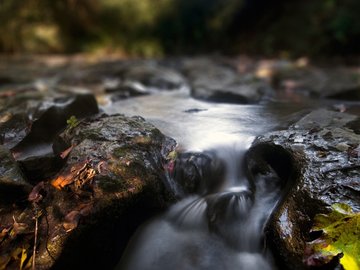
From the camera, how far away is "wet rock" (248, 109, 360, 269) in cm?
226

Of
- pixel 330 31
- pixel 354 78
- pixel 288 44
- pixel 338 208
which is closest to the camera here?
pixel 338 208

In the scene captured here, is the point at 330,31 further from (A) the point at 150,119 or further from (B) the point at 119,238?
(B) the point at 119,238

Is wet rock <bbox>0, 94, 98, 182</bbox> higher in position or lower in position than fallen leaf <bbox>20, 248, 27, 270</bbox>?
higher

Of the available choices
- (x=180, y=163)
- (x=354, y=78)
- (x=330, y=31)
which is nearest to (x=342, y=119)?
(x=180, y=163)

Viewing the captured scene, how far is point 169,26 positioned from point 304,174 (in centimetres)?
1331

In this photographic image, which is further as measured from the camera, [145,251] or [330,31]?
[330,31]

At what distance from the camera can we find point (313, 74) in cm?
711

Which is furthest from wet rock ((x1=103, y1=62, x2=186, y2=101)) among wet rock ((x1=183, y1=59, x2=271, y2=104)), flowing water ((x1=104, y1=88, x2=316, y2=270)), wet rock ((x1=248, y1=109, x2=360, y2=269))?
wet rock ((x1=248, y1=109, x2=360, y2=269))

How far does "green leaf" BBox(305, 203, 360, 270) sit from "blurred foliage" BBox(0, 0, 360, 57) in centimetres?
833

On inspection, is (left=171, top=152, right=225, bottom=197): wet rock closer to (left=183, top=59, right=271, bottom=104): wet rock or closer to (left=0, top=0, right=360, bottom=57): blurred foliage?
(left=183, top=59, right=271, bottom=104): wet rock

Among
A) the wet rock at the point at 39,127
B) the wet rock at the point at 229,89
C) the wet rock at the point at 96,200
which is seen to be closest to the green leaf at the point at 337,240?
the wet rock at the point at 96,200

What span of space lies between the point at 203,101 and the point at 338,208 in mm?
3654

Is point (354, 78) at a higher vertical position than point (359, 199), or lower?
lower

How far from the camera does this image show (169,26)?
A: 578 inches
